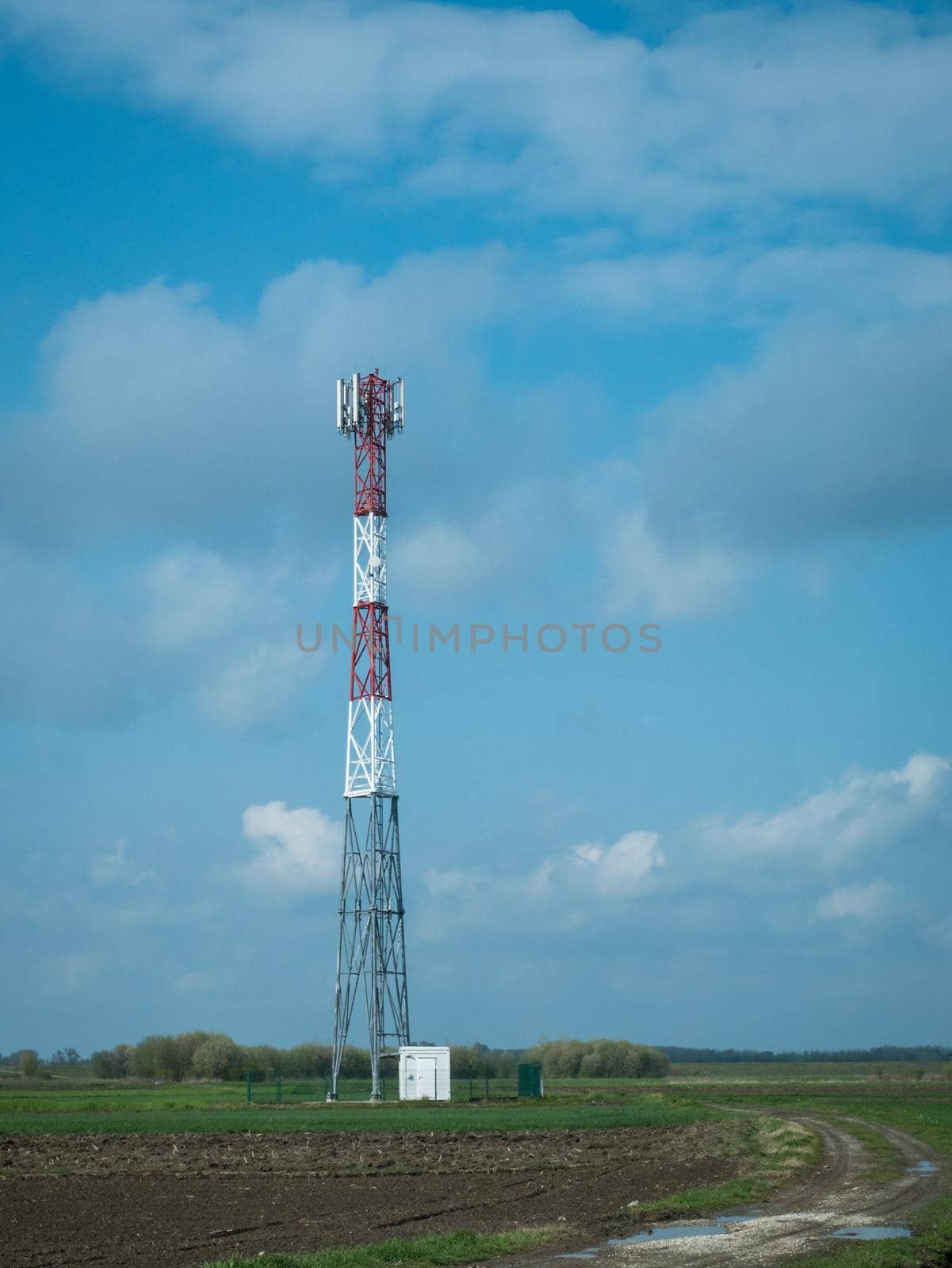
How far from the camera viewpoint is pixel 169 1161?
31.1 metres

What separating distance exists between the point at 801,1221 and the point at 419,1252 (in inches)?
259

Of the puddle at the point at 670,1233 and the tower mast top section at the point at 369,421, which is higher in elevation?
the tower mast top section at the point at 369,421

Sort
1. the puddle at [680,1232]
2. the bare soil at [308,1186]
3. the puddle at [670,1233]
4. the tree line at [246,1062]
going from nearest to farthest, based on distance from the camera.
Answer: the puddle at [670,1233] < the puddle at [680,1232] < the bare soil at [308,1186] < the tree line at [246,1062]

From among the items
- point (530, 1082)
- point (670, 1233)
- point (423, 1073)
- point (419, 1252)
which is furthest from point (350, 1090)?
point (419, 1252)

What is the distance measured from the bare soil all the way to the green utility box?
94.9 ft

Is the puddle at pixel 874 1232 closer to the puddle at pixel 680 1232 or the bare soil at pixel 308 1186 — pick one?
the puddle at pixel 680 1232

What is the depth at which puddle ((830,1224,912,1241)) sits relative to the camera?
1861 centimetres

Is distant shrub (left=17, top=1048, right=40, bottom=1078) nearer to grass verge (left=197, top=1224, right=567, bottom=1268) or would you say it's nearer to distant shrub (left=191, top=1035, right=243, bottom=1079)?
distant shrub (left=191, top=1035, right=243, bottom=1079)

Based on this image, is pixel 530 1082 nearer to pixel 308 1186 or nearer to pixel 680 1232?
pixel 308 1186

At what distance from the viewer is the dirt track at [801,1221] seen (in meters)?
17.0

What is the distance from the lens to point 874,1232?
63.3ft

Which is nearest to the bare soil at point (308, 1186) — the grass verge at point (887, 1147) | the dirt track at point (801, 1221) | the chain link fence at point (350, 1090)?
the dirt track at point (801, 1221)

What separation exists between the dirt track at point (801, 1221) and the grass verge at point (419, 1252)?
0.83 m

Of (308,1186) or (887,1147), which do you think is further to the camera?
(887,1147)
